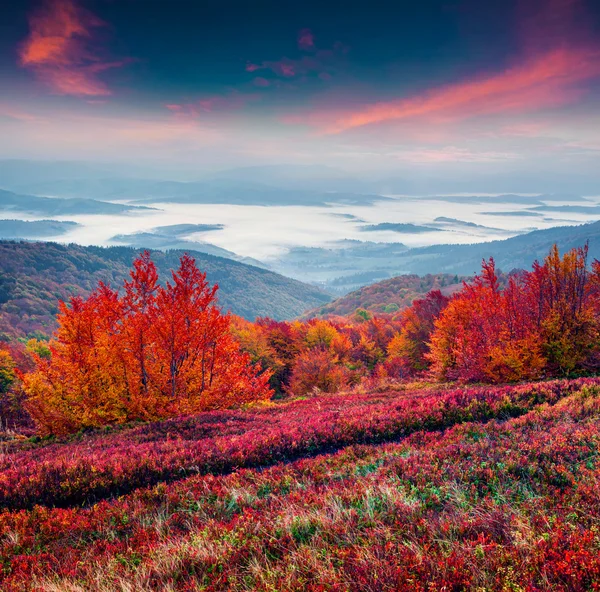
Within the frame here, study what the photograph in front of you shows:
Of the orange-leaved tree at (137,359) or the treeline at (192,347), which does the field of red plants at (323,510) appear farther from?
the treeline at (192,347)

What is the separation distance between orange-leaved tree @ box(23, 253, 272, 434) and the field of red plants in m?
5.61

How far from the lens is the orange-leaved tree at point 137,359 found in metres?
17.0

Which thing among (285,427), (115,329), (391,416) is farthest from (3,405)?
(391,416)

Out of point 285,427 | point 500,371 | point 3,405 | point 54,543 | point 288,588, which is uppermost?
point 288,588

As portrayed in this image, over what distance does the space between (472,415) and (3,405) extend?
48402 mm

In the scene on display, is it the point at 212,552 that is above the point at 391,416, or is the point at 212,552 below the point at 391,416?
above

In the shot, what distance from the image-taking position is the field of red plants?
420 cm

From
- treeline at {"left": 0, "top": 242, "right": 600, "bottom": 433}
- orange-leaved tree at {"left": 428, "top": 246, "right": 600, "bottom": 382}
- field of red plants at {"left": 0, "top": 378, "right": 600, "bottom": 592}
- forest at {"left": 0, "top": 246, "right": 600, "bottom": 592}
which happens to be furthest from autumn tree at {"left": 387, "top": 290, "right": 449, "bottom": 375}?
field of red plants at {"left": 0, "top": 378, "right": 600, "bottom": 592}

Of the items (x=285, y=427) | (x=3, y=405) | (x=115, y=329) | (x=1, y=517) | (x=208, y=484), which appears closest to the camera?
(x=1, y=517)

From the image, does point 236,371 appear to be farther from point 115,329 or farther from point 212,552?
point 212,552

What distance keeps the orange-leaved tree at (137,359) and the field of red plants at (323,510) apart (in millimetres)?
5608

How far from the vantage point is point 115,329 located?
63.3 ft

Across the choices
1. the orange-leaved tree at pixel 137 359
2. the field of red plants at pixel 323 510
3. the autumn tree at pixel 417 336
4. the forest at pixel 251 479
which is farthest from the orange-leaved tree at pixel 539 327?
the autumn tree at pixel 417 336

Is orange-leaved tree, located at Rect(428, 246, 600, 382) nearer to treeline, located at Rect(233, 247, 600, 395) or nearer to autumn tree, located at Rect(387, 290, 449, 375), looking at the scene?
treeline, located at Rect(233, 247, 600, 395)
